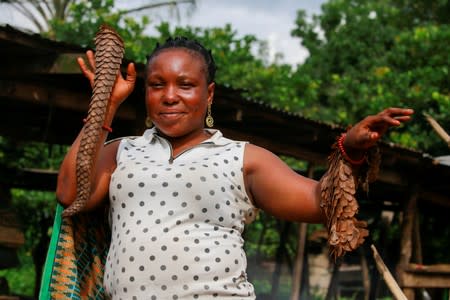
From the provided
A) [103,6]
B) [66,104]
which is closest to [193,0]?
[103,6]

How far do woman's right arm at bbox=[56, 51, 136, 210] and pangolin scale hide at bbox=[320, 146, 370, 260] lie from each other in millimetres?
662

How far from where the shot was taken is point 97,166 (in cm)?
240

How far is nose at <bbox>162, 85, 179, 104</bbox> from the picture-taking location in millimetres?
2352

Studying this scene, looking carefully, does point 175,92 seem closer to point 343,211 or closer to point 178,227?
point 178,227

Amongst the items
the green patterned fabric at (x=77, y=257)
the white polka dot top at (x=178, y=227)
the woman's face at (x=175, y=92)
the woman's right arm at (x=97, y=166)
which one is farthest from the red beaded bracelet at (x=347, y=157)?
the green patterned fabric at (x=77, y=257)

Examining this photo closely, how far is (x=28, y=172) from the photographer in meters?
8.30

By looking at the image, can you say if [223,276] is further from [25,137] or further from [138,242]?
[25,137]

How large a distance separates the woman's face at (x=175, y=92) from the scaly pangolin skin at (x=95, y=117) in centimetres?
13

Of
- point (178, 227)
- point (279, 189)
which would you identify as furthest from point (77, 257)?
point (279, 189)

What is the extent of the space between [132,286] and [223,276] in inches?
10.0

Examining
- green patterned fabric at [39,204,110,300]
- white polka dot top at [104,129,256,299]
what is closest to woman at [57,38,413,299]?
white polka dot top at [104,129,256,299]

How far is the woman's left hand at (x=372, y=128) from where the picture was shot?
2.05 meters

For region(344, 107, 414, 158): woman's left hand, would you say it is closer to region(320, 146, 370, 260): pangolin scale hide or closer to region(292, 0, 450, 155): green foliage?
region(320, 146, 370, 260): pangolin scale hide

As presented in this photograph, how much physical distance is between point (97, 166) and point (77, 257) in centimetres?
30
